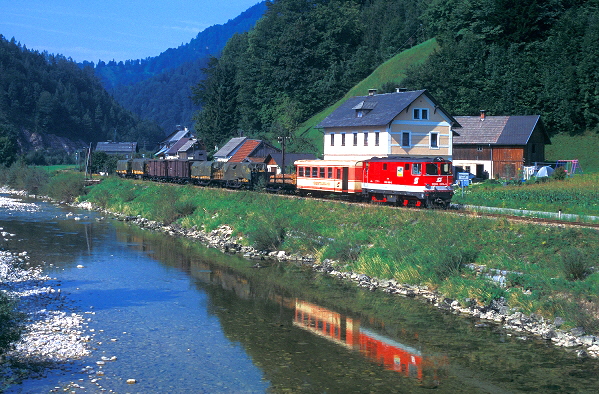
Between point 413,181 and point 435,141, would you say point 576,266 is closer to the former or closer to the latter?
point 413,181

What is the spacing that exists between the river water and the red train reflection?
4 cm

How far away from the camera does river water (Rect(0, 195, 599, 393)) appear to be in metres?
15.9

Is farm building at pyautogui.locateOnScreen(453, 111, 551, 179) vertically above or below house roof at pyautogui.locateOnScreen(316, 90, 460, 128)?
below

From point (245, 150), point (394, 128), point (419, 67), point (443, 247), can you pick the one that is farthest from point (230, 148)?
point (443, 247)

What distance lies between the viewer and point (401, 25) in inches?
4633

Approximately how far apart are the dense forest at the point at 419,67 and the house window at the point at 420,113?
23847mm

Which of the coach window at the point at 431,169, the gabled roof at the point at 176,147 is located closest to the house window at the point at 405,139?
the coach window at the point at 431,169

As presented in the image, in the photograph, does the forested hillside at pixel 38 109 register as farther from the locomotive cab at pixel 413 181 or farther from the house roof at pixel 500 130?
the locomotive cab at pixel 413 181

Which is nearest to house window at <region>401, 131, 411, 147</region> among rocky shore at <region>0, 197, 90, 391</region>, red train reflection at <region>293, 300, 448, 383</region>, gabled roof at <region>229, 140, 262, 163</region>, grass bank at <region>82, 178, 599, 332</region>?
grass bank at <region>82, 178, 599, 332</region>

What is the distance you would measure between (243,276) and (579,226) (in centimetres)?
1510

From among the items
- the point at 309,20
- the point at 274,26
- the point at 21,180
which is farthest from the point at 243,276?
the point at 274,26

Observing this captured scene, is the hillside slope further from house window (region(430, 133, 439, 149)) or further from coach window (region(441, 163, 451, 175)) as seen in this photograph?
coach window (region(441, 163, 451, 175))

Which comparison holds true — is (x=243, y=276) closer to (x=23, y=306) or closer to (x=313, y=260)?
(x=313, y=260)

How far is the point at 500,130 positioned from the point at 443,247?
147ft
